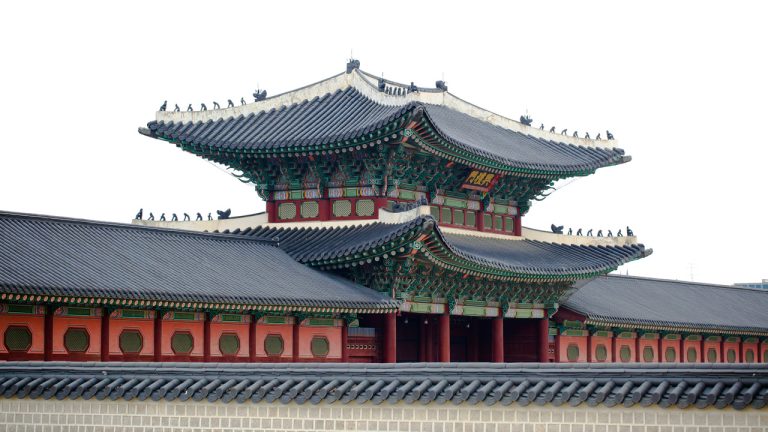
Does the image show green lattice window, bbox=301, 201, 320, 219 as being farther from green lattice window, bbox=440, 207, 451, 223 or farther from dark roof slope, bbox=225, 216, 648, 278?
green lattice window, bbox=440, 207, 451, 223

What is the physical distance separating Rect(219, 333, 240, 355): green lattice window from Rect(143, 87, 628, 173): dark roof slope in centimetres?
801

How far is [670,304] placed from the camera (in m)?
58.8

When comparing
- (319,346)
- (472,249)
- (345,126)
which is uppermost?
(345,126)

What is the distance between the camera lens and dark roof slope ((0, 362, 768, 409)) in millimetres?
18594

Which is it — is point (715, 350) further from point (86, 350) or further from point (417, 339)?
point (86, 350)

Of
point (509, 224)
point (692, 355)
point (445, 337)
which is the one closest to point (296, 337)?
point (445, 337)

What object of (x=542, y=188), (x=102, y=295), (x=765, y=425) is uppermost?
(x=542, y=188)

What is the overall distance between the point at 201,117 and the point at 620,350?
1942 centimetres

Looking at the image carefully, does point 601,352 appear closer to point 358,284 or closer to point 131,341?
point 358,284

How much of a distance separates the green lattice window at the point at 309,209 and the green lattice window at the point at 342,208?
621 mm

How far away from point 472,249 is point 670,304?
17.7m

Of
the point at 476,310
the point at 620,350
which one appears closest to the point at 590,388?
the point at 476,310

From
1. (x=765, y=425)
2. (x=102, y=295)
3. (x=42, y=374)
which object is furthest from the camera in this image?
(x=102, y=295)

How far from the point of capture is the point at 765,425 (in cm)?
1784
